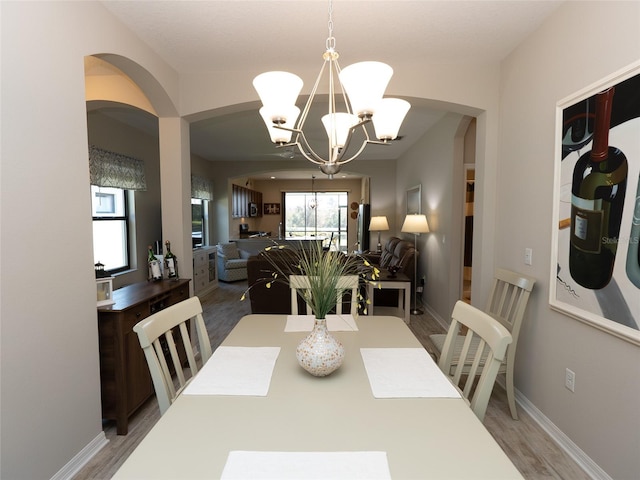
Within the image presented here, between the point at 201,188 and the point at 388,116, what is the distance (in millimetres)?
5655

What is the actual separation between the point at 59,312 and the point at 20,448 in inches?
24.1

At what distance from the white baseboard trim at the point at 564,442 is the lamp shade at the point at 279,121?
2.40 meters

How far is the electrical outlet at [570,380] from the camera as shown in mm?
2020

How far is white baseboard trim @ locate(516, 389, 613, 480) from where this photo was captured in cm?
183

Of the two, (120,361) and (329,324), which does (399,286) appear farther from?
(120,361)

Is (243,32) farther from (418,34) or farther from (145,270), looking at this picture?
(145,270)

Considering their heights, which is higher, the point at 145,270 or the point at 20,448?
the point at 145,270

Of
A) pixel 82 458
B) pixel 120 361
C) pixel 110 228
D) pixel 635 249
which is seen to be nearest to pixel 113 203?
pixel 110 228

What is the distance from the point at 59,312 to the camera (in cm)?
179

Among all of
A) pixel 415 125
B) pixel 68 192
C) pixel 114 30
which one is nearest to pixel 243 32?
pixel 114 30

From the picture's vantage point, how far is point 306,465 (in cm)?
90

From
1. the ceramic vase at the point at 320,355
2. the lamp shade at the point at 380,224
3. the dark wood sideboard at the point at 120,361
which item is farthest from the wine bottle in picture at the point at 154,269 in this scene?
the lamp shade at the point at 380,224

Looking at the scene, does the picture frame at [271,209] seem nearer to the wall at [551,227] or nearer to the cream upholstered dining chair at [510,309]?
the wall at [551,227]

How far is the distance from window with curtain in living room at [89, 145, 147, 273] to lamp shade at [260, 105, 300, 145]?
2853 mm
